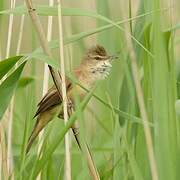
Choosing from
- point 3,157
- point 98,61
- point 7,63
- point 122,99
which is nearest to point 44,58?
point 7,63

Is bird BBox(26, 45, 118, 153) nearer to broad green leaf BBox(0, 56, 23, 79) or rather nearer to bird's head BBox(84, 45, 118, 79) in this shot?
bird's head BBox(84, 45, 118, 79)

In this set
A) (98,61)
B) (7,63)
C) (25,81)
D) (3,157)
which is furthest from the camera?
(98,61)

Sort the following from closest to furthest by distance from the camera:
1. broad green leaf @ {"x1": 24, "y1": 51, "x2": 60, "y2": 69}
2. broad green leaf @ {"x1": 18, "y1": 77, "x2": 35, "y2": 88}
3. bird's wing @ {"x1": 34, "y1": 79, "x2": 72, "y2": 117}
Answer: broad green leaf @ {"x1": 24, "y1": 51, "x2": 60, "y2": 69}, broad green leaf @ {"x1": 18, "y1": 77, "x2": 35, "y2": 88}, bird's wing @ {"x1": 34, "y1": 79, "x2": 72, "y2": 117}

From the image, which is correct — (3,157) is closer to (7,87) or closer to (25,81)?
(25,81)

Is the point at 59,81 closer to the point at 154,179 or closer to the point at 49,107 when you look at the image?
the point at 154,179

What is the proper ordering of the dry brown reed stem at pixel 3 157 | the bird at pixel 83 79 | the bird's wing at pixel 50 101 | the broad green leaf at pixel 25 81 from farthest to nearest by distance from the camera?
the bird's wing at pixel 50 101 → the bird at pixel 83 79 → the broad green leaf at pixel 25 81 → the dry brown reed stem at pixel 3 157

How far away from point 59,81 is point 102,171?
567mm

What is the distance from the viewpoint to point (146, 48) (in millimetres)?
1782

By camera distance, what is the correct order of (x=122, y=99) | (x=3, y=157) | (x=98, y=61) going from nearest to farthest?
(x=122, y=99), (x=3, y=157), (x=98, y=61)

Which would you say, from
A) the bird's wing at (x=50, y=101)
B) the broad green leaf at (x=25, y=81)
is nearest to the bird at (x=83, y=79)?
the bird's wing at (x=50, y=101)

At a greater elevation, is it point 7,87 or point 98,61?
point 98,61

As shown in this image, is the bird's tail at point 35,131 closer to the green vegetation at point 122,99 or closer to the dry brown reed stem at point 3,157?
the green vegetation at point 122,99

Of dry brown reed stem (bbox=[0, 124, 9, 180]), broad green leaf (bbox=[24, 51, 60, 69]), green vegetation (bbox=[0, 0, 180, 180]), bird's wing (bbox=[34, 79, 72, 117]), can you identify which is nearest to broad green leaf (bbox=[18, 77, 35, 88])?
green vegetation (bbox=[0, 0, 180, 180])

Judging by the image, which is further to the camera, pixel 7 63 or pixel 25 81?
pixel 25 81
